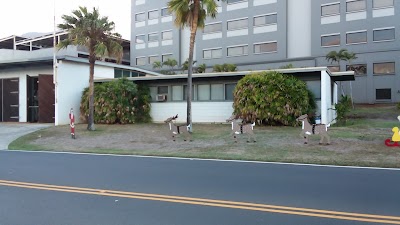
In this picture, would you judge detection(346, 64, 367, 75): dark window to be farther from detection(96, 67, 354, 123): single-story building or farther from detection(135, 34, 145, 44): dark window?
detection(135, 34, 145, 44): dark window

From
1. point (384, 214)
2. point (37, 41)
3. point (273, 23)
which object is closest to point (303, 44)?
point (273, 23)

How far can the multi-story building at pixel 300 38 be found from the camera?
4056cm

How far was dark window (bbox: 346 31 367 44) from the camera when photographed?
41.5 m

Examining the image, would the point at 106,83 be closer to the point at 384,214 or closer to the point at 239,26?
the point at 384,214

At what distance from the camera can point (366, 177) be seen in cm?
888

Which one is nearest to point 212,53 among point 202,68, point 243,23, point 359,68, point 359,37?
point 202,68

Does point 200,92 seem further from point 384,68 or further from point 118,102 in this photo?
point 384,68

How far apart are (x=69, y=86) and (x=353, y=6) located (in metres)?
32.3

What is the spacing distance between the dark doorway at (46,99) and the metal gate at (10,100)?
10.1ft

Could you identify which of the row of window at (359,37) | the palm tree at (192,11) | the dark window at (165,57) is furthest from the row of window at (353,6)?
the palm tree at (192,11)

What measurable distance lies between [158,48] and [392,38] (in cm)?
3221

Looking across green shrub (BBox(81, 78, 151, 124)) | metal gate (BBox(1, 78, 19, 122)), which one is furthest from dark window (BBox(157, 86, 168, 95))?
metal gate (BBox(1, 78, 19, 122))

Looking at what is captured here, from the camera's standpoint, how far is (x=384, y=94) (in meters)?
40.9

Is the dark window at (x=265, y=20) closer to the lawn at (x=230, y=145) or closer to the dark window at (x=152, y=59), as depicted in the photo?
the dark window at (x=152, y=59)
